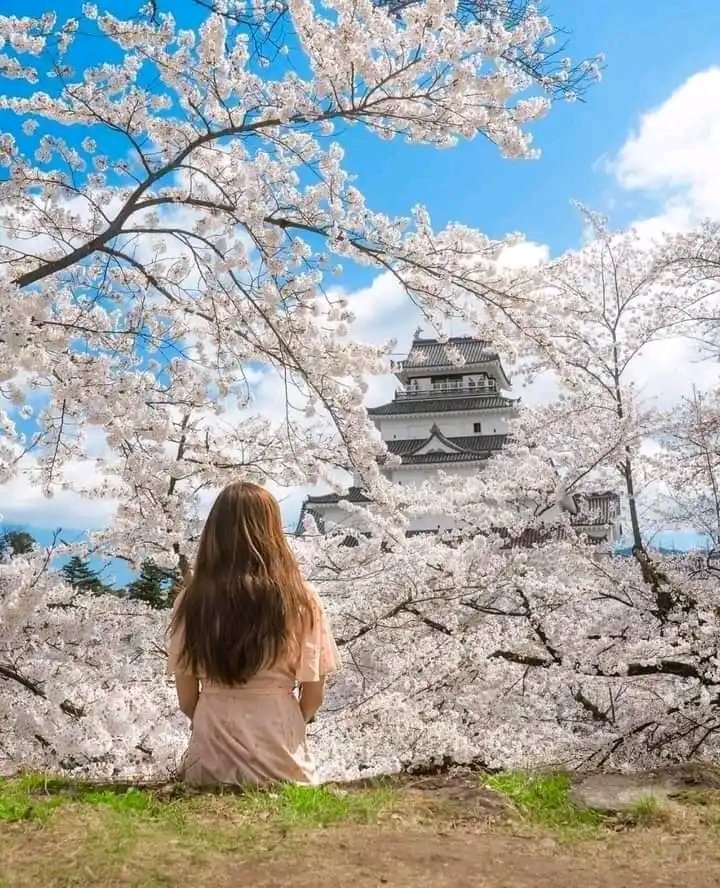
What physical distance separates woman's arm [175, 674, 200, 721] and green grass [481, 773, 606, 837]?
108cm

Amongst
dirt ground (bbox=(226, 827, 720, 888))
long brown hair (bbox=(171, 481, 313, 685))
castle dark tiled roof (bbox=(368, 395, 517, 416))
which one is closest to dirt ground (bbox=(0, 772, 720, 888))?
dirt ground (bbox=(226, 827, 720, 888))

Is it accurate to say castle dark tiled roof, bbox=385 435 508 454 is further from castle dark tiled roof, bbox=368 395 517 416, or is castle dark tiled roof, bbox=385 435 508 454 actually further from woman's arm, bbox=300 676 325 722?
woman's arm, bbox=300 676 325 722

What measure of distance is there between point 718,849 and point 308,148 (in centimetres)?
379

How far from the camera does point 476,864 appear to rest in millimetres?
2084

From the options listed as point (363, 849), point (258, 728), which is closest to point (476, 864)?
point (363, 849)

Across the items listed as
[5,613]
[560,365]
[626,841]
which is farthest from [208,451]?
[626,841]

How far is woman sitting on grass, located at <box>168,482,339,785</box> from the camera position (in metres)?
2.85

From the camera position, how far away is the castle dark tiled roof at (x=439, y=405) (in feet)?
105

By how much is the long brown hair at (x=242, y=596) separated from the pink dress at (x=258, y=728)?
2.5 inches

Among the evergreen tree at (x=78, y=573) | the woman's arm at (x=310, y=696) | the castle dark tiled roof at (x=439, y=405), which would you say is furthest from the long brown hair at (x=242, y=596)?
the castle dark tiled roof at (x=439, y=405)

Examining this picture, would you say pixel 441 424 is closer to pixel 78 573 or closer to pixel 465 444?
pixel 465 444

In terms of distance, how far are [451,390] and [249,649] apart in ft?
99.0

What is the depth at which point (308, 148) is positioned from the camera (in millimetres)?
4590

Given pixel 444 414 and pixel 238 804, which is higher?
pixel 444 414
